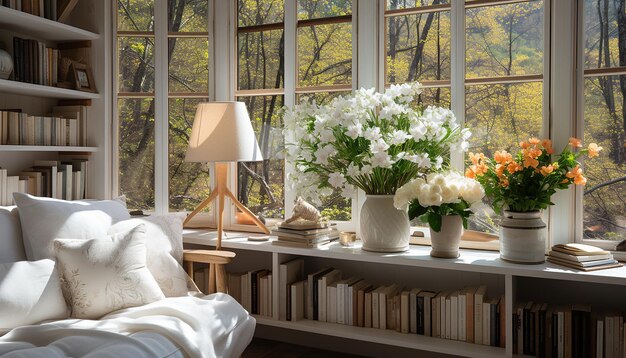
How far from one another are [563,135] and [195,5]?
2.42 m

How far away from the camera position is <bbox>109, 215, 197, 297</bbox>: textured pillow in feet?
9.57

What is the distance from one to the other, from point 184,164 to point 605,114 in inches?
99.4

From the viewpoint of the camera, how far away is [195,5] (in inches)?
154

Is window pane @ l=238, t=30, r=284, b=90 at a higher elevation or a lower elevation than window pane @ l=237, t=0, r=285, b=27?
lower

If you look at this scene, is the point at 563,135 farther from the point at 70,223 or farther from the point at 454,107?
the point at 70,223

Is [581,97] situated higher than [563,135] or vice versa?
[581,97]

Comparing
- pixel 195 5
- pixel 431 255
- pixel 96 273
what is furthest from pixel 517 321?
pixel 195 5

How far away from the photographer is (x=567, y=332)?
272 cm

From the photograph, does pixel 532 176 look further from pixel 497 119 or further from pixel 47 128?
pixel 47 128

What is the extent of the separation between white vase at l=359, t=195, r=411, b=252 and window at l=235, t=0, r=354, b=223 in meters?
0.52

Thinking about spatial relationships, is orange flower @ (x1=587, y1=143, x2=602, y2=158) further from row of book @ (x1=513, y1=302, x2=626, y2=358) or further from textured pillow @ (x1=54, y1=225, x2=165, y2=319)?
textured pillow @ (x1=54, y1=225, x2=165, y2=319)

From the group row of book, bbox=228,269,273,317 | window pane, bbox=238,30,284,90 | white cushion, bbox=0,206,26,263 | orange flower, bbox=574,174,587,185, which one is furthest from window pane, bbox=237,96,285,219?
orange flower, bbox=574,174,587,185

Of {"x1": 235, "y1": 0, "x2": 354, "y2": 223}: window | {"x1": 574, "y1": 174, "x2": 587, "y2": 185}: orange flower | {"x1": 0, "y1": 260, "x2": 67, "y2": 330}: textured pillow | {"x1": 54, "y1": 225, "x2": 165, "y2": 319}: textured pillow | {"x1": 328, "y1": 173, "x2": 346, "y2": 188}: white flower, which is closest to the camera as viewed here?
{"x1": 0, "y1": 260, "x2": 67, "y2": 330}: textured pillow

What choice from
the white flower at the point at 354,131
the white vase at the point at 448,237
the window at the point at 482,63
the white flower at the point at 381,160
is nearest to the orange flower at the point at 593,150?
the window at the point at 482,63
